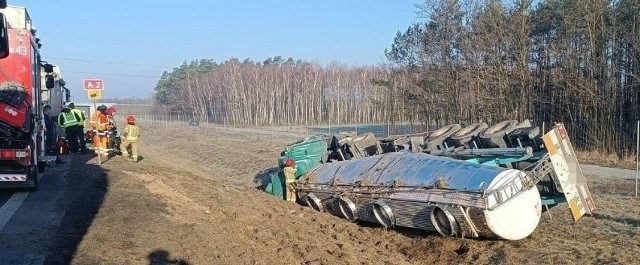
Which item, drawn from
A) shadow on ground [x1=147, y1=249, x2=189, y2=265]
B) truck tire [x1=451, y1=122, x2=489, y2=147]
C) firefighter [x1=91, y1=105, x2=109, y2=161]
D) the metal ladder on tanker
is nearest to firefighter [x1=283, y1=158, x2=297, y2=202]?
truck tire [x1=451, y1=122, x2=489, y2=147]

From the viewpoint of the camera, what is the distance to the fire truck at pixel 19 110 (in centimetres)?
1056

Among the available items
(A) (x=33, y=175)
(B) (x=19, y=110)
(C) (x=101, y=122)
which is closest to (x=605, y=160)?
(C) (x=101, y=122)

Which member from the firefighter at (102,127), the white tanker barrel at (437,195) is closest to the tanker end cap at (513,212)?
the white tanker barrel at (437,195)

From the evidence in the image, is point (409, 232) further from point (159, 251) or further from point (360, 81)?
point (360, 81)

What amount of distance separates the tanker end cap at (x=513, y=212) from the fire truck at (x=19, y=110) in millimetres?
7582

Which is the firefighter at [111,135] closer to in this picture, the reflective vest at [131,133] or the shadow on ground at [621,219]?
the reflective vest at [131,133]

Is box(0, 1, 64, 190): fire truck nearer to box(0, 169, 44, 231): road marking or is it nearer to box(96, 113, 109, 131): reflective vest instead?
box(0, 169, 44, 231): road marking

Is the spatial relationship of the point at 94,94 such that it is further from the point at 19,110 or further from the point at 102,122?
the point at 19,110

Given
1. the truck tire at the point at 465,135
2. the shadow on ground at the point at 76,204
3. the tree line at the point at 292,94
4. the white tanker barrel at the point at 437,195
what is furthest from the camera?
the tree line at the point at 292,94

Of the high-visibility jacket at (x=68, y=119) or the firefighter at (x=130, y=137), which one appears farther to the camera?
the high-visibility jacket at (x=68, y=119)

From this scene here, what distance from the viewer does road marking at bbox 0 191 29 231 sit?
28.0ft

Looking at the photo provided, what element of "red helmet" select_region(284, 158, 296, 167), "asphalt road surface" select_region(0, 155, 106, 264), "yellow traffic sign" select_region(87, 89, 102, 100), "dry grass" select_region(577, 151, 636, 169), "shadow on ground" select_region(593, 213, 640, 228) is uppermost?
"yellow traffic sign" select_region(87, 89, 102, 100)

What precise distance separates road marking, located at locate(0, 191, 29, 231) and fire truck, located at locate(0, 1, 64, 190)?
0.24 metres

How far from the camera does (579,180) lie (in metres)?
9.44
